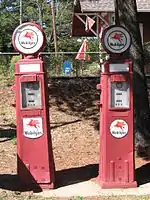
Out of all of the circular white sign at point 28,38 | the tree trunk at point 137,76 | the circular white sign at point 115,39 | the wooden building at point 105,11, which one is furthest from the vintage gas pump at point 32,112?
the wooden building at point 105,11

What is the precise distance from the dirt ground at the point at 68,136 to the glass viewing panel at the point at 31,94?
3.83ft

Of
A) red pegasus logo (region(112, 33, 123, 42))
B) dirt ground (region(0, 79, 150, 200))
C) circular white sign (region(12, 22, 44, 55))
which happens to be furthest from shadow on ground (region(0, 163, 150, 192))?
red pegasus logo (region(112, 33, 123, 42))

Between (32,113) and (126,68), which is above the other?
(126,68)

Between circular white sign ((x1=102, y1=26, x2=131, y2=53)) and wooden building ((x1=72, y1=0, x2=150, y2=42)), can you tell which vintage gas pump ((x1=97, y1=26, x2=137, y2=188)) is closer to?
circular white sign ((x1=102, y1=26, x2=131, y2=53))

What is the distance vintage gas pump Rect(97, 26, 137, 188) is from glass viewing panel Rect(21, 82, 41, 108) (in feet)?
2.93

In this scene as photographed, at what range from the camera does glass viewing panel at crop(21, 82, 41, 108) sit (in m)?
6.62

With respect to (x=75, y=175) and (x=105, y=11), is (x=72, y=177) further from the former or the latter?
(x=105, y=11)

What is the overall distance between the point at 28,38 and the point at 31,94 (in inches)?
30.0

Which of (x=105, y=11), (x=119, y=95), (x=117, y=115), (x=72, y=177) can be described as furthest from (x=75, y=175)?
(x=105, y=11)

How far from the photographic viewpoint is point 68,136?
970 centimetres

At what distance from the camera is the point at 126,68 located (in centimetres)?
667

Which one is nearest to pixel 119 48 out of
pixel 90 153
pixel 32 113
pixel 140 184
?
pixel 32 113

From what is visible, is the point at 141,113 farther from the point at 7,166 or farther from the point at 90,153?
the point at 7,166

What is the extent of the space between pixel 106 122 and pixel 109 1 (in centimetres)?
1356
